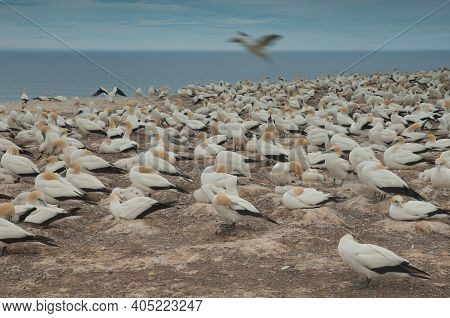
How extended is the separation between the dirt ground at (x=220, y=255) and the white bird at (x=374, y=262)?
Result: 225 mm

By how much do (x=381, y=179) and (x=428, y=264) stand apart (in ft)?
9.34

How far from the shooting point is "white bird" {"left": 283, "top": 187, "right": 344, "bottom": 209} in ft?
31.0

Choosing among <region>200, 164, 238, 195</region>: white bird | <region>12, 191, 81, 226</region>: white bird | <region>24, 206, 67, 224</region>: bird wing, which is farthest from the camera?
<region>200, 164, 238, 195</region>: white bird

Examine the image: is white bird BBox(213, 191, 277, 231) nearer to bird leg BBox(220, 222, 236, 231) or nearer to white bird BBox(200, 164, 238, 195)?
bird leg BBox(220, 222, 236, 231)

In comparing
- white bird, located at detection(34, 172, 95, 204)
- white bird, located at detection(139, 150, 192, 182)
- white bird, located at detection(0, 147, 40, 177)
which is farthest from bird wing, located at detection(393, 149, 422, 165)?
white bird, located at detection(0, 147, 40, 177)

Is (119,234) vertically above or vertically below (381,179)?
below

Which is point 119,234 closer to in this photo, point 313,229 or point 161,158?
point 313,229

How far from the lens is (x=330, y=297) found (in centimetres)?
649

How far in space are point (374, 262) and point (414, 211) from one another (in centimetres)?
283

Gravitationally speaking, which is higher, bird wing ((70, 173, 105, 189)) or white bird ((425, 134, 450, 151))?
white bird ((425, 134, 450, 151))

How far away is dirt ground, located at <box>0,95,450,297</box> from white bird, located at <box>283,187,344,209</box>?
12cm

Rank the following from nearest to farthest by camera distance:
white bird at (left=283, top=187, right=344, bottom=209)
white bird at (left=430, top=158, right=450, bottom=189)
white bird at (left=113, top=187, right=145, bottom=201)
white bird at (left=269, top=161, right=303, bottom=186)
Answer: white bird at (left=283, top=187, right=344, bottom=209) → white bird at (left=113, top=187, right=145, bottom=201) → white bird at (left=430, top=158, right=450, bottom=189) → white bird at (left=269, top=161, right=303, bottom=186)

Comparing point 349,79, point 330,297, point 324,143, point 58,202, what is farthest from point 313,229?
point 349,79

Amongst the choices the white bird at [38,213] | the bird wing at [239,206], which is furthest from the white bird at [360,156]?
the white bird at [38,213]
